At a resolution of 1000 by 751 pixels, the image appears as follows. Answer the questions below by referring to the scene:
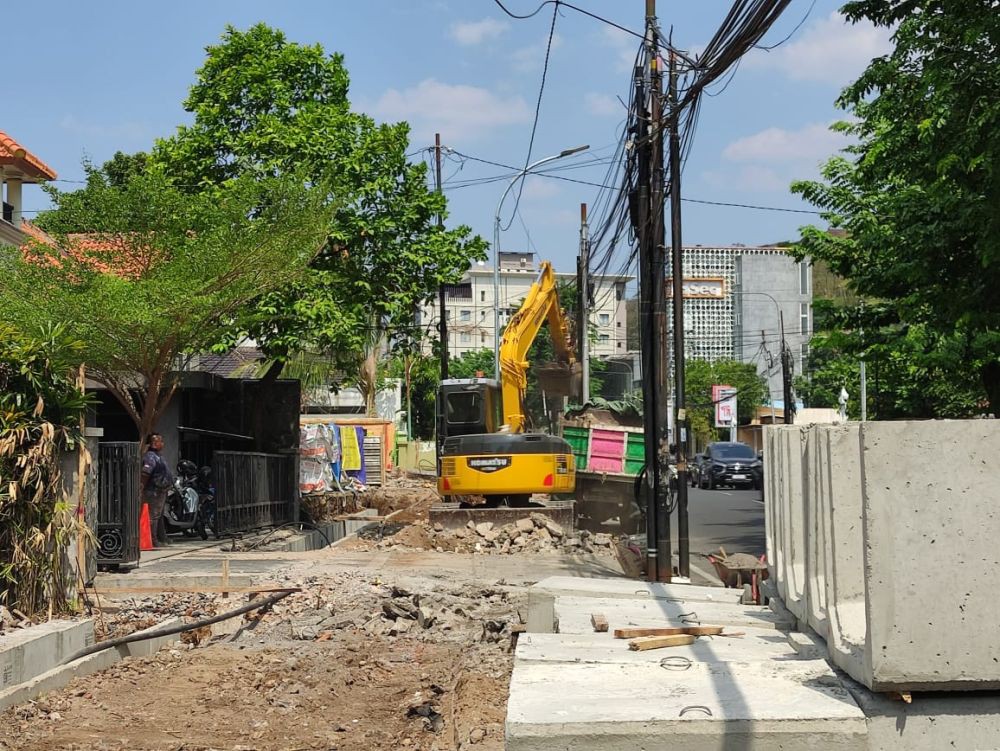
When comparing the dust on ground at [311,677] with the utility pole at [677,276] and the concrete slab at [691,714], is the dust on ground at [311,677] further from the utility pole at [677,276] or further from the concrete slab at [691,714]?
the utility pole at [677,276]

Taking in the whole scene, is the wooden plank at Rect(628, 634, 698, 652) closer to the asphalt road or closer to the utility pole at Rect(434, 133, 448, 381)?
the asphalt road

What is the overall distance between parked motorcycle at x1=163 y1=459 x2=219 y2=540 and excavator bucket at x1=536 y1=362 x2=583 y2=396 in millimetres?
10231

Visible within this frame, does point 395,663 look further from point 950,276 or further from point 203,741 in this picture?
point 950,276

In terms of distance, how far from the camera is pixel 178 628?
34.7 ft

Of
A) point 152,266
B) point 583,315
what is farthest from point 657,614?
point 583,315

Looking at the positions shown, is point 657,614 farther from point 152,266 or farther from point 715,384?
point 715,384

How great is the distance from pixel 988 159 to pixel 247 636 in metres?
8.31

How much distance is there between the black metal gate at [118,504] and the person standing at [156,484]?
9.11ft

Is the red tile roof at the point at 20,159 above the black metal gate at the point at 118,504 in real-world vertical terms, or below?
above

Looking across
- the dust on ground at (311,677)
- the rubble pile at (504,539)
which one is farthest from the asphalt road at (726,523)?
the dust on ground at (311,677)

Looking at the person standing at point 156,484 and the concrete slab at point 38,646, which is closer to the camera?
the concrete slab at point 38,646

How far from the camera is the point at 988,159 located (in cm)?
1071

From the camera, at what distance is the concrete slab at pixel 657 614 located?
780 centimetres

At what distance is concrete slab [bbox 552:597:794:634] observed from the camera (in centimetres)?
780
